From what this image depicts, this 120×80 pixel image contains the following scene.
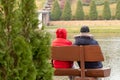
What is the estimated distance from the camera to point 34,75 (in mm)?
3652

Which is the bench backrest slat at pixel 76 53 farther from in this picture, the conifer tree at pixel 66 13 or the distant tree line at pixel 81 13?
the conifer tree at pixel 66 13

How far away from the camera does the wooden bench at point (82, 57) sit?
6.22 metres

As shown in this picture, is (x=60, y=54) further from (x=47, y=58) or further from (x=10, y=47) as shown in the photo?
(x=10, y=47)

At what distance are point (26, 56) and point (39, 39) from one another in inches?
14.2

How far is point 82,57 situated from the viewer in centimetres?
630

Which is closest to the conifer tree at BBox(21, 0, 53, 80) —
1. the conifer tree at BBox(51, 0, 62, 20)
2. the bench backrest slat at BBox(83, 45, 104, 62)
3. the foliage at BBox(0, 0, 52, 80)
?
the foliage at BBox(0, 0, 52, 80)

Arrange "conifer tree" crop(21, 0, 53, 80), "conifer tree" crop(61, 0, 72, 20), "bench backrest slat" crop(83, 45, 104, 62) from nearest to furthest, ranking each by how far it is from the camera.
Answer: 1. "conifer tree" crop(21, 0, 53, 80)
2. "bench backrest slat" crop(83, 45, 104, 62)
3. "conifer tree" crop(61, 0, 72, 20)

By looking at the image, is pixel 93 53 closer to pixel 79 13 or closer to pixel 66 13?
pixel 79 13

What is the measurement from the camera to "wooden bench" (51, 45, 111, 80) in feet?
20.4

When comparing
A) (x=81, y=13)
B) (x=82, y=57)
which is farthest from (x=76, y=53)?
(x=81, y=13)

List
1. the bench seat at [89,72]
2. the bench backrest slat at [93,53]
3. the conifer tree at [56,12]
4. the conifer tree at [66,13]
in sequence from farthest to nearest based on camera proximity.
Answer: the conifer tree at [56,12]
the conifer tree at [66,13]
the bench seat at [89,72]
the bench backrest slat at [93,53]

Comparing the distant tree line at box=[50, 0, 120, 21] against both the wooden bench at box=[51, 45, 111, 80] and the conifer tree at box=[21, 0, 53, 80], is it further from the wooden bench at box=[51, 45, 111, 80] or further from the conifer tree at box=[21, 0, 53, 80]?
the conifer tree at box=[21, 0, 53, 80]

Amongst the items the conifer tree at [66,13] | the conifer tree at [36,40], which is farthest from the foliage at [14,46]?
the conifer tree at [66,13]

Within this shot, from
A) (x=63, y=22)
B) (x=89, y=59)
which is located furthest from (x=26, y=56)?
(x=63, y=22)
